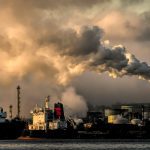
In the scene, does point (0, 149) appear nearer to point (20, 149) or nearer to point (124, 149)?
point (20, 149)

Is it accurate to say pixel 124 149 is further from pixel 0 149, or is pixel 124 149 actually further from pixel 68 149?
pixel 0 149

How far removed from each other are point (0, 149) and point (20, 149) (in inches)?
262

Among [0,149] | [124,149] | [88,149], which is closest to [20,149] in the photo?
A: [0,149]

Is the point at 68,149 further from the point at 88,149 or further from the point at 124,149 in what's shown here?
the point at 124,149

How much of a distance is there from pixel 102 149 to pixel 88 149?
4513 millimetres

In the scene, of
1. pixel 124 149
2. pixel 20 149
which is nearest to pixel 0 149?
pixel 20 149

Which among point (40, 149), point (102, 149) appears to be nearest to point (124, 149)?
point (102, 149)

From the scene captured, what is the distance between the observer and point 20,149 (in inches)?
6727

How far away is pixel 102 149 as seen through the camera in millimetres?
167625

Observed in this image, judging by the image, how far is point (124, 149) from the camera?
539 feet

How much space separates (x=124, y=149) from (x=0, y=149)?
3959cm

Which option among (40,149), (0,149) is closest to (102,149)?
(40,149)

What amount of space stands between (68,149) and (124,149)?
17013 millimetres

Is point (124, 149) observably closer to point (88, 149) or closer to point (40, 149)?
point (88, 149)
